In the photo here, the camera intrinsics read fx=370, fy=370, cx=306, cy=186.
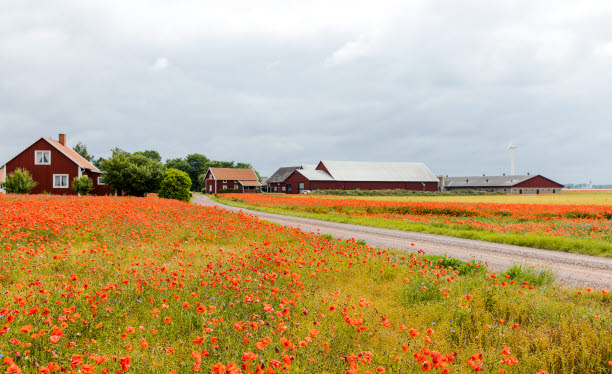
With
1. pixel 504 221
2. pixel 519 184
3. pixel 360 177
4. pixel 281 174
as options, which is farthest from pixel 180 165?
pixel 504 221

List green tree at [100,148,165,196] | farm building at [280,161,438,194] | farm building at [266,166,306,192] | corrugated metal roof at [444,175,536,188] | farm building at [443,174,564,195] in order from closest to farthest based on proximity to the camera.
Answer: green tree at [100,148,165,196]
farm building at [280,161,438,194]
farm building at [266,166,306,192]
farm building at [443,174,564,195]
corrugated metal roof at [444,175,536,188]

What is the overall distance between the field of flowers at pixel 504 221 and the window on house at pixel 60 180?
25969mm

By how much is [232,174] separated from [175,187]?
5656cm

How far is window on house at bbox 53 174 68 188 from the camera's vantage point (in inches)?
1770

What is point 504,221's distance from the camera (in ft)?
76.4

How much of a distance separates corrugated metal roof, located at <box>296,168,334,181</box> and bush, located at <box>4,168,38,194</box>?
5192 cm

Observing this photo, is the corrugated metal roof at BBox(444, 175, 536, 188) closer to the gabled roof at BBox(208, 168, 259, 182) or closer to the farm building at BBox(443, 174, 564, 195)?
the farm building at BBox(443, 174, 564, 195)

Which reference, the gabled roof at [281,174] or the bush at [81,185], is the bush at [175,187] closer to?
the bush at [81,185]

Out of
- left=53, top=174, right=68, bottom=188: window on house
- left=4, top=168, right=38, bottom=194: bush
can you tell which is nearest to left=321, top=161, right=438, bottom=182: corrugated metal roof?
left=53, top=174, right=68, bottom=188: window on house

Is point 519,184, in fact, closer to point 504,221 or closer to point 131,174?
point 504,221

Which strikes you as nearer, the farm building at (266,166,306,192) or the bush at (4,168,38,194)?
the bush at (4,168,38,194)

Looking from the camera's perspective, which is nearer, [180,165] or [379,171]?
[379,171]

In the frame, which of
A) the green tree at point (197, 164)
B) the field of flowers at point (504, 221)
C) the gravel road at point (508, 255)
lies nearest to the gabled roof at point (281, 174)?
the green tree at point (197, 164)

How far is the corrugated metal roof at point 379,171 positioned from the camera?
86000 millimetres
